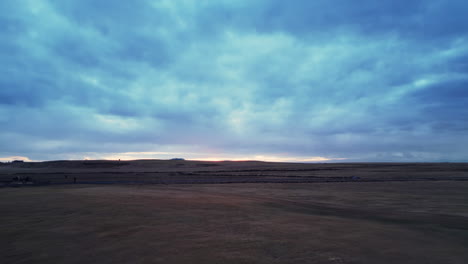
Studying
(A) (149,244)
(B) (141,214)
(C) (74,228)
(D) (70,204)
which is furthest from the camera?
(D) (70,204)

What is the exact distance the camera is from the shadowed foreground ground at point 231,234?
7.66 metres

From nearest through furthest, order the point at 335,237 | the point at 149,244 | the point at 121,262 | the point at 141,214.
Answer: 1. the point at 121,262
2. the point at 149,244
3. the point at 335,237
4. the point at 141,214

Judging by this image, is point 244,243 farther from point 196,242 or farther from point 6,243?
point 6,243

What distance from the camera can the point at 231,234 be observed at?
9914 mm

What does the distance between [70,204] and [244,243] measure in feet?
43.1

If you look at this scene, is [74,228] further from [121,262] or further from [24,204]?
[24,204]

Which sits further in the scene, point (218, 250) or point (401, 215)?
point (401, 215)

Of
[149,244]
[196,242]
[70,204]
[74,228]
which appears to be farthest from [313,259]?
[70,204]

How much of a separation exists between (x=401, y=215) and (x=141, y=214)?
13245 mm

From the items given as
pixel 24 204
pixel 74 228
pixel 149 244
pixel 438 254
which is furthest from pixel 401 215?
pixel 24 204

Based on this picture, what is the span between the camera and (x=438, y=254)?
312 inches

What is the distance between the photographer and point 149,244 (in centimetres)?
869

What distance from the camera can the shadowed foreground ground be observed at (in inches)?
302

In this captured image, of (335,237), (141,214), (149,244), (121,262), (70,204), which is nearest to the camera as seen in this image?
(121,262)
